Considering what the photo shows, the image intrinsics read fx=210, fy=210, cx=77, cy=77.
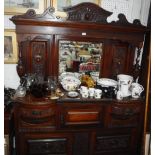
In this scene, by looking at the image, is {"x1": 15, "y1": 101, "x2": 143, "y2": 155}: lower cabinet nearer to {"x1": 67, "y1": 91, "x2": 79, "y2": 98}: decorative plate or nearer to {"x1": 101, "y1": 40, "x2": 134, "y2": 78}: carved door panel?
{"x1": 67, "y1": 91, "x2": 79, "y2": 98}: decorative plate

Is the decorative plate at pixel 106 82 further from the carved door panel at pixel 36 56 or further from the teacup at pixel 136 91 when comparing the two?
the carved door panel at pixel 36 56

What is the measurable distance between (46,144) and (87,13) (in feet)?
4.78

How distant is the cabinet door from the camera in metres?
2.14

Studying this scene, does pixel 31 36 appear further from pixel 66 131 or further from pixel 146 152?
pixel 146 152

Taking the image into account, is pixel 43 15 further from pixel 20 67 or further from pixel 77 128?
pixel 77 128

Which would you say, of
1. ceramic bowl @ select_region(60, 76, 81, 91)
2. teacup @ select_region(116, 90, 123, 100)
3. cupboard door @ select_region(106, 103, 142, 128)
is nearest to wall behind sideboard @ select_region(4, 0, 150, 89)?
ceramic bowl @ select_region(60, 76, 81, 91)

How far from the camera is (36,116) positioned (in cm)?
205

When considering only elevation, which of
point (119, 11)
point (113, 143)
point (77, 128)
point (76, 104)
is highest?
point (119, 11)

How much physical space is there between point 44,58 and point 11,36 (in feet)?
1.41

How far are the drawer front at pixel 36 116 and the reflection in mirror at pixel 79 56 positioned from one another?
54 centimetres

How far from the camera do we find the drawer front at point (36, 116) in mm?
2037

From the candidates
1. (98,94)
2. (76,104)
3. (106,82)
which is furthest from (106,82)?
(76,104)

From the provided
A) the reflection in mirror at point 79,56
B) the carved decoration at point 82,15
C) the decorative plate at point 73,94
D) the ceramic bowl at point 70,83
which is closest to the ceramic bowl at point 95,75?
the reflection in mirror at point 79,56
